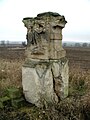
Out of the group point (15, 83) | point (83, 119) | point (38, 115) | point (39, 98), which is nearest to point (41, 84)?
point (39, 98)

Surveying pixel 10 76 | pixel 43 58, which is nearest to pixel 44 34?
pixel 43 58

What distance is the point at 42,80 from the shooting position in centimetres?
587

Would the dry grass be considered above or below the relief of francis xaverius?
below

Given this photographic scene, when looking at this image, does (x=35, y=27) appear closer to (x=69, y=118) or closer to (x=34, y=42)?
(x=34, y=42)

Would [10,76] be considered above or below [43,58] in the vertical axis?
below

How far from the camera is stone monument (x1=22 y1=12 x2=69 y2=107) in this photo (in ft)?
19.3

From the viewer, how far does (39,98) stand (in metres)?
5.85

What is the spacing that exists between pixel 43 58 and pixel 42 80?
0.50 metres

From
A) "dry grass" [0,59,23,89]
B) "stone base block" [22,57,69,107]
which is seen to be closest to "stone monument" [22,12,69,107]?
"stone base block" [22,57,69,107]

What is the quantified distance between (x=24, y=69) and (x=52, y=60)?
0.67m

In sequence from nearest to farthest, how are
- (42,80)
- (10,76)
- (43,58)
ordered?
1. (42,80)
2. (43,58)
3. (10,76)

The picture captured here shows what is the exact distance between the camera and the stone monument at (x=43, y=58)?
588cm

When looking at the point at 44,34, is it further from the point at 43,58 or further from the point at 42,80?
the point at 42,80

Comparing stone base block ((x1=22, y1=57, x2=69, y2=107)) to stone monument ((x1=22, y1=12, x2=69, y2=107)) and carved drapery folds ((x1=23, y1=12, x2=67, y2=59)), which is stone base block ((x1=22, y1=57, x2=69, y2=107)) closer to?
stone monument ((x1=22, y1=12, x2=69, y2=107))
